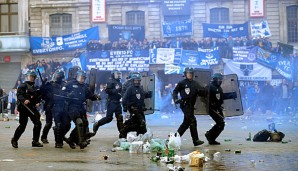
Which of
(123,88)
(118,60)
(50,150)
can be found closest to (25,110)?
(50,150)

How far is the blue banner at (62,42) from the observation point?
130 feet

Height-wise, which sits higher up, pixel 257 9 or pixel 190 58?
pixel 257 9

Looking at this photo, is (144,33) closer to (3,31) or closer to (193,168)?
(3,31)

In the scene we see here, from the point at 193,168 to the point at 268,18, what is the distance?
32.4 metres

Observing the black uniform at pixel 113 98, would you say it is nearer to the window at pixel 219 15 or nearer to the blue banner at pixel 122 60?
the blue banner at pixel 122 60

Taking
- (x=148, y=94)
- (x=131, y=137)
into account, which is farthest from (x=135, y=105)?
(x=131, y=137)

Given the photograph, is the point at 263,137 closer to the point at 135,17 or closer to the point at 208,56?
the point at 208,56

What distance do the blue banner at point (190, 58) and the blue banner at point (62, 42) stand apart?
22.9 feet

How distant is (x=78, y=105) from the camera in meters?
13.8

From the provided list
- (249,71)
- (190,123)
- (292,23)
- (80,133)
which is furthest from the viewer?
(292,23)

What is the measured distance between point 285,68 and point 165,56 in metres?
6.25

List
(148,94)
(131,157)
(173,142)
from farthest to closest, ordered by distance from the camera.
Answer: (148,94) → (173,142) → (131,157)

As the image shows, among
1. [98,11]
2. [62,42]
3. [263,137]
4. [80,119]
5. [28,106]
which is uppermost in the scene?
[98,11]

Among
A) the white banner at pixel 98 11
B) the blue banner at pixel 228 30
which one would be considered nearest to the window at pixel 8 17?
the white banner at pixel 98 11
